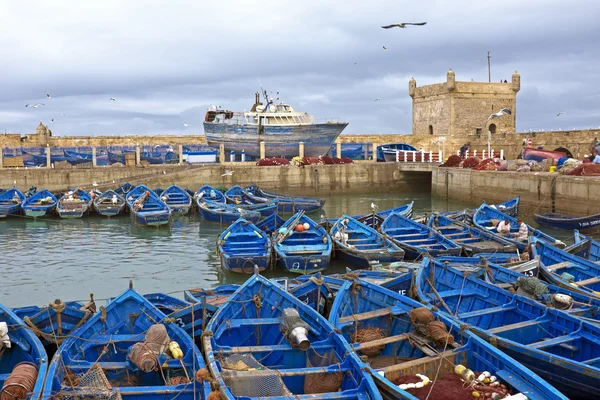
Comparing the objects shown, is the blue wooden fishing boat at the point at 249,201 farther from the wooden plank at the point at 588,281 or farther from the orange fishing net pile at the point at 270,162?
the wooden plank at the point at 588,281

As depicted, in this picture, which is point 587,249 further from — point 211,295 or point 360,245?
point 211,295

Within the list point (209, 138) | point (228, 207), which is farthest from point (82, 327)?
point (209, 138)

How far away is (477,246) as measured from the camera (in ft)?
58.2

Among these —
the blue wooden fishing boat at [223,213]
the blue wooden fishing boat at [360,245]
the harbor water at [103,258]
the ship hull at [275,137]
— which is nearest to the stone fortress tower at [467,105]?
the ship hull at [275,137]

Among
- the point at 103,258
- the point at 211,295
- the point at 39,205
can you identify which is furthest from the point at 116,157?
the point at 211,295

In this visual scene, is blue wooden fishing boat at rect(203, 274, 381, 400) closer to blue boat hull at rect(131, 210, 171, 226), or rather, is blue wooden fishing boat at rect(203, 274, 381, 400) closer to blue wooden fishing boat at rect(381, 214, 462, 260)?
blue wooden fishing boat at rect(381, 214, 462, 260)

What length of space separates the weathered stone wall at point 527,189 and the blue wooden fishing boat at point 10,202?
2626 cm

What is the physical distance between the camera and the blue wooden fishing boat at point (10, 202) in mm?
28250

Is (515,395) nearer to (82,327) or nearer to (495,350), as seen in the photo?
(495,350)

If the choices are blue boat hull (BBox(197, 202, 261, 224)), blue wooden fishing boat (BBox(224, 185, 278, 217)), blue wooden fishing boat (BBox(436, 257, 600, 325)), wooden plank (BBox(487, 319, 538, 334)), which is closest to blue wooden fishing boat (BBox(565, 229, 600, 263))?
blue wooden fishing boat (BBox(436, 257, 600, 325))

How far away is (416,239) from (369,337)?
10.2 meters

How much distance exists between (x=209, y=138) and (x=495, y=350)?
4079 centimetres

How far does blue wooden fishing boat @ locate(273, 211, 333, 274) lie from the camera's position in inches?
642

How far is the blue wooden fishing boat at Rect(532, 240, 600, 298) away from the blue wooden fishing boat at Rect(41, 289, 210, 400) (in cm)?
842
